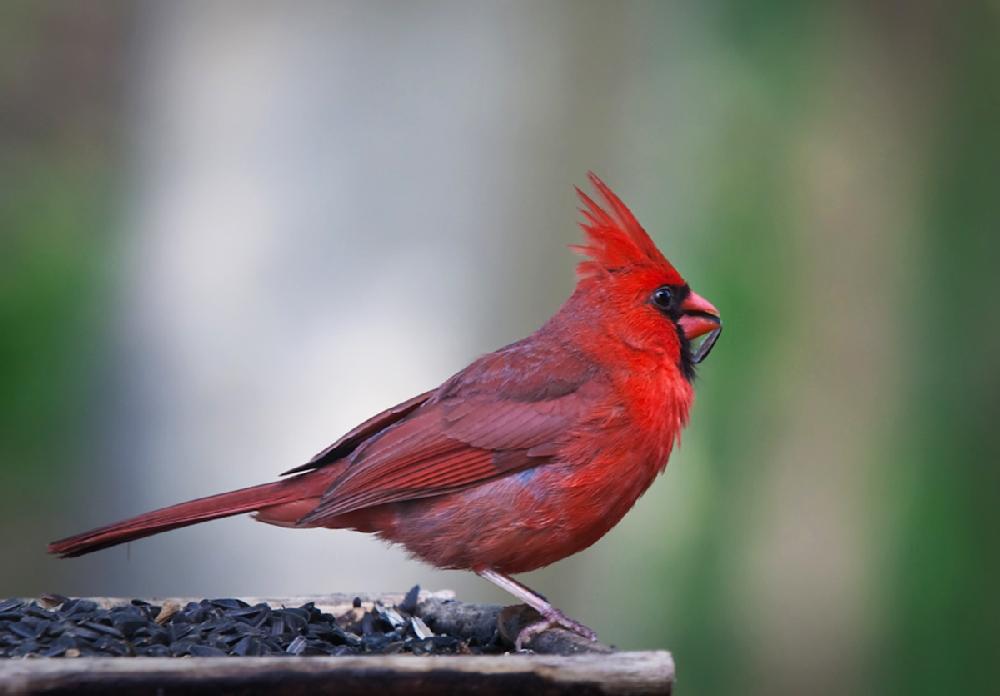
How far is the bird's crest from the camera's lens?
3016mm

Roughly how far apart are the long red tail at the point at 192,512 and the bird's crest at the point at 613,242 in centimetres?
89

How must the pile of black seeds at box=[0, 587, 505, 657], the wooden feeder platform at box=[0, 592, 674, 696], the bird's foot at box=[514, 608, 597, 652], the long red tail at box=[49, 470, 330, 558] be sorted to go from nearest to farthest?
the wooden feeder platform at box=[0, 592, 674, 696] → the pile of black seeds at box=[0, 587, 505, 657] → the long red tail at box=[49, 470, 330, 558] → the bird's foot at box=[514, 608, 597, 652]

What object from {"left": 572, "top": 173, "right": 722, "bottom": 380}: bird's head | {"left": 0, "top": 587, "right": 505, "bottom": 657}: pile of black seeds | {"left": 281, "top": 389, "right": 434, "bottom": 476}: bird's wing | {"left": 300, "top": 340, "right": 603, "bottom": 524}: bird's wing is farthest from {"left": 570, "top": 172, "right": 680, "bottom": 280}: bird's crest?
{"left": 0, "top": 587, "right": 505, "bottom": 657}: pile of black seeds

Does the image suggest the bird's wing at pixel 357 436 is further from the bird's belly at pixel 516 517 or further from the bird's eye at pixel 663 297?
the bird's eye at pixel 663 297

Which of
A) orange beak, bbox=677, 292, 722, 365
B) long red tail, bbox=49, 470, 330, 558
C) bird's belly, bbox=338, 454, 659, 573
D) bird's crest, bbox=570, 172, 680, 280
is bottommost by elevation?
bird's belly, bbox=338, 454, 659, 573

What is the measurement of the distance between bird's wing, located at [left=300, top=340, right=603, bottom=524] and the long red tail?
0.10 m

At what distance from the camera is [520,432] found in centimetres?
283

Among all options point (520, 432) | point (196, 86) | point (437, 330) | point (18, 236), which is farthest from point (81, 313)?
point (520, 432)

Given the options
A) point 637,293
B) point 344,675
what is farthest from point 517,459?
point 344,675

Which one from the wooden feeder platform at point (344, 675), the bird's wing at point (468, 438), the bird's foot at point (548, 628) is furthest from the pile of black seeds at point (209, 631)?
the wooden feeder platform at point (344, 675)

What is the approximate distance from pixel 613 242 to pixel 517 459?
0.65 m

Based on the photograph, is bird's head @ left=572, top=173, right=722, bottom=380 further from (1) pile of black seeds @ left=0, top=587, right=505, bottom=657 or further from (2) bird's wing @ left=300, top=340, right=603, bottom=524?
(1) pile of black seeds @ left=0, top=587, right=505, bottom=657

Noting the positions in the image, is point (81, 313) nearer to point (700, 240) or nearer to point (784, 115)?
point (700, 240)

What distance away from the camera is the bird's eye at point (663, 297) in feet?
10.1
